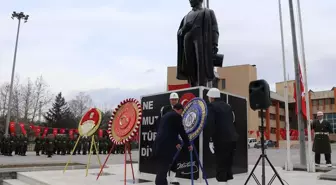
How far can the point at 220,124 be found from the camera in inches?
196

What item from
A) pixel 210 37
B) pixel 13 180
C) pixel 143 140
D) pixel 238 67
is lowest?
pixel 13 180

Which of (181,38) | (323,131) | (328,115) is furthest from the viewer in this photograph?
(328,115)

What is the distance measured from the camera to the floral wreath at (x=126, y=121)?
599 centimetres

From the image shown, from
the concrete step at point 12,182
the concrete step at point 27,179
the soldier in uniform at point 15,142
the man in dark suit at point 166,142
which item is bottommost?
the concrete step at point 12,182

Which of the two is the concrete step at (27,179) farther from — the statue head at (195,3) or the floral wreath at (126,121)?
the statue head at (195,3)

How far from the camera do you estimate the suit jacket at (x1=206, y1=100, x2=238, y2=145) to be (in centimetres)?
489

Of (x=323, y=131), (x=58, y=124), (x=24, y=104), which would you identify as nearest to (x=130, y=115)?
(x=323, y=131)

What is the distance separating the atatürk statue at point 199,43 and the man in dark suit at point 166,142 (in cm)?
224

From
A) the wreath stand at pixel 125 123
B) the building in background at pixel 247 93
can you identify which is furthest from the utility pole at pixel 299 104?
the building in background at pixel 247 93

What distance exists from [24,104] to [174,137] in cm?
4422

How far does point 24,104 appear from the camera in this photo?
144 feet

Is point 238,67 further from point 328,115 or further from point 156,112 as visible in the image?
point 156,112

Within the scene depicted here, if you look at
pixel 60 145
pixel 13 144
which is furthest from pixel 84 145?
pixel 13 144

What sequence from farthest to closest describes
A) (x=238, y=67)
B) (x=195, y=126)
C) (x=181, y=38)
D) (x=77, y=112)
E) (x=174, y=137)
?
(x=77, y=112) < (x=238, y=67) < (x=181, y=38) < (x=195, y=126) < (x=174, y=137)
